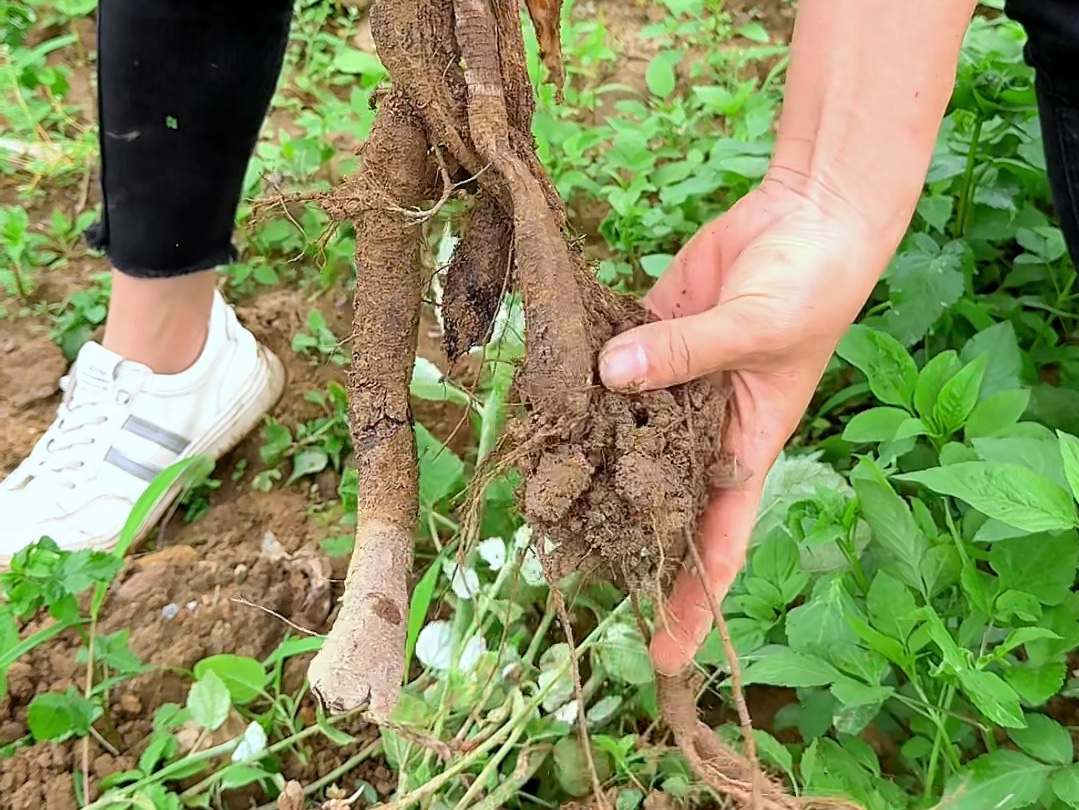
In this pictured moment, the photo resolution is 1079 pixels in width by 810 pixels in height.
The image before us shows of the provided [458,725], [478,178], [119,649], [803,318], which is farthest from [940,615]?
[119,649]

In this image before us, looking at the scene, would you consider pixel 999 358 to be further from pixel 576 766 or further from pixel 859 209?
pixel 576 766

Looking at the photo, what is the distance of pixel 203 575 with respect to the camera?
52.3 inches

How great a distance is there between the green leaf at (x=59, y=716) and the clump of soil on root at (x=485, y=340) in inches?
17.6

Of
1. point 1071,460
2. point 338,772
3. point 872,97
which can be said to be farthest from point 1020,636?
point 338,772

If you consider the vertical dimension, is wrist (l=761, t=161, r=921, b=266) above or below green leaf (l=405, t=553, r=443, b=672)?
above

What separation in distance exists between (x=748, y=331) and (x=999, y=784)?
49cm

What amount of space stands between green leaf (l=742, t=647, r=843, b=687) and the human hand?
0.22ft

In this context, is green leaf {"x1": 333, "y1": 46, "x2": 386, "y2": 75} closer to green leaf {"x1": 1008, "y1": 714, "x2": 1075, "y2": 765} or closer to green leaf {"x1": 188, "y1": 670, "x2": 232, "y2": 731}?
green leaf {"x1": 188, "y1": 670, "x2": 232, "y2": 731}

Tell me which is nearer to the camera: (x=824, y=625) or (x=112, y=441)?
(x=824, y=625)

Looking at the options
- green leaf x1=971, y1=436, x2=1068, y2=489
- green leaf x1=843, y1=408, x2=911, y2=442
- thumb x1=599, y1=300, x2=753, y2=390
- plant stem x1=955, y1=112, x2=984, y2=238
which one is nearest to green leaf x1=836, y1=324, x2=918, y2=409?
green leaf x1=843, y1=408, x2=911, y2=442

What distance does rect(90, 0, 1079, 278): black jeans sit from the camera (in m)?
1.22

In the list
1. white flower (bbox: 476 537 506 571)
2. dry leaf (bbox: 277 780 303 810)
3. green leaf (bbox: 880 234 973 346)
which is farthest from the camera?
green leaf (bbox: 880 234 973 346)

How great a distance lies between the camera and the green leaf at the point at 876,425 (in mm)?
1083

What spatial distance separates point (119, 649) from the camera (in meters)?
1.14
